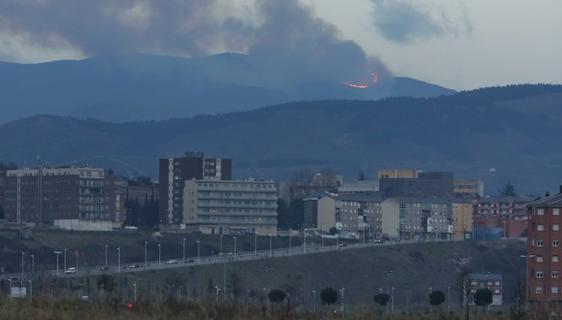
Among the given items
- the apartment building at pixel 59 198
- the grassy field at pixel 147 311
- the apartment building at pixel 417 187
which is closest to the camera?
the grassy field at pixel 147 311

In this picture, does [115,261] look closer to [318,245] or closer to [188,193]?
[318,245]

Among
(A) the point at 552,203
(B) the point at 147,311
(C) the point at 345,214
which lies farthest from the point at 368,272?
(B) the point at 147,311

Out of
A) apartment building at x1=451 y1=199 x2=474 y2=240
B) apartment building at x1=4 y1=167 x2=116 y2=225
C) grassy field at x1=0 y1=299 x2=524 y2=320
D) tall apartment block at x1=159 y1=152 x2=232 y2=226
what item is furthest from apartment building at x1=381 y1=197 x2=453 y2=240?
grassy field at x1=0 y1=299 x2=524 y2=320

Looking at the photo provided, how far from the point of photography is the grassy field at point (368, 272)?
214 feet

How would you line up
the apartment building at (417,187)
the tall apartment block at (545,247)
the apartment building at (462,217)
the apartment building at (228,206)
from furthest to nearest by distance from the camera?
the apartment building at (417,187)
the apartment building at (228,206)
the apartment building at (462,217)
the tall apartment block at (545,247)

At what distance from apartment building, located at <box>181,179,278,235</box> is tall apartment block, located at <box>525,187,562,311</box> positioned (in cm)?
5446

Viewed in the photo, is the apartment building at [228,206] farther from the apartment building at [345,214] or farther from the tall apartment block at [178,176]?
the apartment building at [345,214]

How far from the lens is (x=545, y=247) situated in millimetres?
54781

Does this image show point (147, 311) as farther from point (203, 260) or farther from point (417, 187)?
point (417, 187)

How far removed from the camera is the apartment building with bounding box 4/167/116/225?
4311 inches

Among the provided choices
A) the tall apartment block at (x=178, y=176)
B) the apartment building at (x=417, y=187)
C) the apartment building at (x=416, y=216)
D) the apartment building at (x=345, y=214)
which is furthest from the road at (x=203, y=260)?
the apartment building at (x=417, y=187)

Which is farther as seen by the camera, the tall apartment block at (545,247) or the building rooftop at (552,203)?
the building rooftop at (552,203)

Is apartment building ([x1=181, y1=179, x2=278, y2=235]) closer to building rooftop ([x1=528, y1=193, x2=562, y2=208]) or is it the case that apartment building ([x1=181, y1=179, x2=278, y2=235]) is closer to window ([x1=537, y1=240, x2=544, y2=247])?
building rooftop ([x1=528, y1=193, x2=562, y2=208])

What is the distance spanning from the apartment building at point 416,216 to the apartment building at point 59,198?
1548 centimetres
